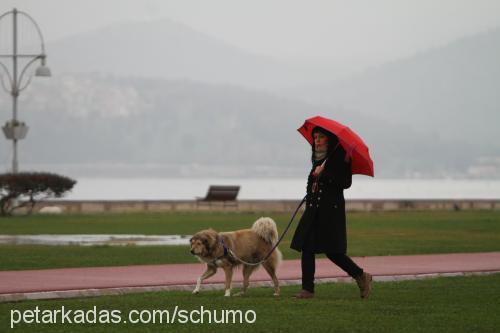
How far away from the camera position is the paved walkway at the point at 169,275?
50.8 feet

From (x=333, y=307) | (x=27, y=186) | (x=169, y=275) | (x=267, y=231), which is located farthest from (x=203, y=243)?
(x=27, y=186)

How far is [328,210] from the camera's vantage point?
14562 millimetres

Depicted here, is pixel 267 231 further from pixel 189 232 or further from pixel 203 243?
pixel 189 232

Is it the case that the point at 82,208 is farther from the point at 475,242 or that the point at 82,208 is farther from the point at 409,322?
the point at 409,322

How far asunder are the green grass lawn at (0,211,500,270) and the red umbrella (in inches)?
254

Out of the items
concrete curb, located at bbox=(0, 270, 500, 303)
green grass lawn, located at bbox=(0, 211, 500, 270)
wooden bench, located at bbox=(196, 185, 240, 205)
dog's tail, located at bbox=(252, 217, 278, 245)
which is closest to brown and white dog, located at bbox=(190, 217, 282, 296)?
dog's tail, located at bbox=(252, 217, 278, 245)

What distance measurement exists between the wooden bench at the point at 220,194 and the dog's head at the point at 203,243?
115 ft

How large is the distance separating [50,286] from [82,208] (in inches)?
1239

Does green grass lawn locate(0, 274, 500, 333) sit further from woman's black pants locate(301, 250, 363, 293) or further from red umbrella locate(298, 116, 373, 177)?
red umbrella locate(298, 116, 373, 177)

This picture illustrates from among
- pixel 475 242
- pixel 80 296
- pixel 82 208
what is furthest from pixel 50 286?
pixel 82 208

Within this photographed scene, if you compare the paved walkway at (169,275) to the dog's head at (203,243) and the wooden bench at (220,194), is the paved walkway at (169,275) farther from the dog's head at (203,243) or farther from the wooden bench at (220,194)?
the wooden bench at (220,194)

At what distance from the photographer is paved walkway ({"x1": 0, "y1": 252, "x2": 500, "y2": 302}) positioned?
15477 millimetres

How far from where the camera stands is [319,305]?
14008 millimetres

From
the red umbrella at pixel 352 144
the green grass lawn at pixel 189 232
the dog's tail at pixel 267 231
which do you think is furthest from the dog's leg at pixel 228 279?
the green grass lawn at pixel 189 232
